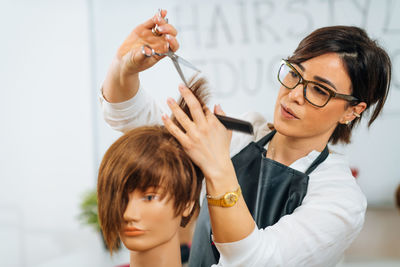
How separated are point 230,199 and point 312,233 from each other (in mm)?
255

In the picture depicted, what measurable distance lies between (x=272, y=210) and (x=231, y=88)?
1.81 metres

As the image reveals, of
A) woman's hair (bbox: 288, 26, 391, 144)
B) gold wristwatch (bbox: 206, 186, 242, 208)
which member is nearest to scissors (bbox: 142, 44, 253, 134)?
gold wristwatch (bbox: 206, 186, 242, 208)

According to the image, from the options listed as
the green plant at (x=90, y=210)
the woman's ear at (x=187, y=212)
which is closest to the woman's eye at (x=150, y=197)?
the woman's ear at (x=187, y=212)

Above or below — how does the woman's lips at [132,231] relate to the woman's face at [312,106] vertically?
below

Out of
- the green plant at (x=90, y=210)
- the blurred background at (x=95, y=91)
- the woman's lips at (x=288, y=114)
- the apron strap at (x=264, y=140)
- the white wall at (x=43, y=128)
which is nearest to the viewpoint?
the woman's lips at (x=288, y=114)

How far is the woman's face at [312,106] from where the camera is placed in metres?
0.88

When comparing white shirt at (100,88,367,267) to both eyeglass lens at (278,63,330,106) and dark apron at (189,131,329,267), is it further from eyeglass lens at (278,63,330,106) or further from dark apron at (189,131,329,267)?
eyeglass lens at (278,63,330,106)

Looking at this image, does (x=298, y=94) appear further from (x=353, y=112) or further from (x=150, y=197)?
(x=150, y=197)

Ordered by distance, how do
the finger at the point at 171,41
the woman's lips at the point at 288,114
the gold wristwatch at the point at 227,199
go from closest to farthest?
the gold wristwatch at the point at 227,199, the finger at the point at 171,41, the woman's lips at the point at 288,114

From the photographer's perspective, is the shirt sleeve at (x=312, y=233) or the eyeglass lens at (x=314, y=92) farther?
the eyeglass lens at (x=314, y=92)

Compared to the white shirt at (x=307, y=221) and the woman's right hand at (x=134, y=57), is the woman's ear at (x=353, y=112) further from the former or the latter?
the woman's right hand at (x=134, y=57)

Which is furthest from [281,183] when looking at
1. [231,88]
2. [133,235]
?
[231,88]

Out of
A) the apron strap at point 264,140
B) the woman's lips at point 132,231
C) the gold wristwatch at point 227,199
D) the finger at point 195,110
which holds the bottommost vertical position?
the woman's lips at point 132,231

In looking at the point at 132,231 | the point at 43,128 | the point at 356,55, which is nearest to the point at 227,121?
the point at 132,231
